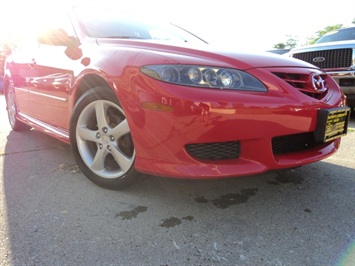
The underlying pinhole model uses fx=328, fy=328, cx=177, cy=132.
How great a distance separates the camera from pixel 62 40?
9.02 feet

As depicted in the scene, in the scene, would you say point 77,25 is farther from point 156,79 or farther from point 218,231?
point 218,231

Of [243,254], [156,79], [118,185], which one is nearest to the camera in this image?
[243,254]

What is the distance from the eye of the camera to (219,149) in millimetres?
1901

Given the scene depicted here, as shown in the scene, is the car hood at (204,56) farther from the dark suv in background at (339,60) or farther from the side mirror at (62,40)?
the dark suv in background at (339,60)

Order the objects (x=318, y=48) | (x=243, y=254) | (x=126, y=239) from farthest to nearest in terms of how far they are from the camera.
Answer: (x=318, y=48), (x=126, y=239), (x=243, y=254)

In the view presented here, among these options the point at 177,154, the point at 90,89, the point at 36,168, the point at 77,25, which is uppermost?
the point at 77,25

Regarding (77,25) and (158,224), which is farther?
(77,25)

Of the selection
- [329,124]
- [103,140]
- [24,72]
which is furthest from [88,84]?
[329,124]

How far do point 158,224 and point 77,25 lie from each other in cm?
175

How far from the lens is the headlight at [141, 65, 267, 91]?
185cm

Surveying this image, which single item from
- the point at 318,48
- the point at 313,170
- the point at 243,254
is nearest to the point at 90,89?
the point at 243,254

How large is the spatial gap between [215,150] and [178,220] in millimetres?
462

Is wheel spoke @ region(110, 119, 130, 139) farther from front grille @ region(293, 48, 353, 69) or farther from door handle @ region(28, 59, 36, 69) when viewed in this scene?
A: front grille @ region(293, 48, 353, 69)

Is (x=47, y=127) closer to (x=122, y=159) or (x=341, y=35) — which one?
(x=122, y=159)
